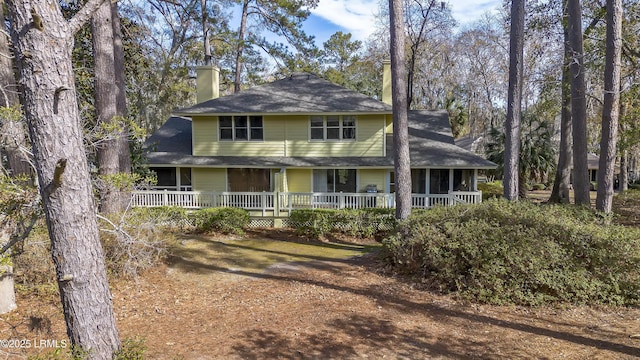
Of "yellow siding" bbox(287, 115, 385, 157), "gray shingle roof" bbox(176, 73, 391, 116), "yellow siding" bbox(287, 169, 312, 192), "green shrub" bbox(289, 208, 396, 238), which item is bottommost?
"green shrub" bbox(289, 208, 396, 238)

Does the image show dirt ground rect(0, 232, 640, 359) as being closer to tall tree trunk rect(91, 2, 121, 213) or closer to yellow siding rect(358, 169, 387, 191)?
tall tree trunk rect(91, 2, 121, 213)

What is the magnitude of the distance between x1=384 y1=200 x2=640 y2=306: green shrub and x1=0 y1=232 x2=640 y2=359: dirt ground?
33cm

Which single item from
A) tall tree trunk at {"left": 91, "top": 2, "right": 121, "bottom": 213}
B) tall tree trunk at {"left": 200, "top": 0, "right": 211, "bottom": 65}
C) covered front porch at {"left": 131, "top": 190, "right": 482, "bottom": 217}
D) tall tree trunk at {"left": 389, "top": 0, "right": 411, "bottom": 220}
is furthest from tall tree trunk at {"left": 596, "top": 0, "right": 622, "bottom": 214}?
tall tree trunk at {"left": 200, "top": 0, "right": 211, "bottom": 65}

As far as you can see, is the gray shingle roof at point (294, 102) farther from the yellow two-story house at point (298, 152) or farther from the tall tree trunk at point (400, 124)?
the tall tree trunk at point (400, 124)

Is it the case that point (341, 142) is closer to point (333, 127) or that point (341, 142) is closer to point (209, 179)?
point (333, 127)

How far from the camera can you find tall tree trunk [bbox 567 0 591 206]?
10914 millimetres

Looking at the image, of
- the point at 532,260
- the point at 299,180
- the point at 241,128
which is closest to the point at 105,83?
the point at 241,128

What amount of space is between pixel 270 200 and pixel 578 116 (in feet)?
36.6

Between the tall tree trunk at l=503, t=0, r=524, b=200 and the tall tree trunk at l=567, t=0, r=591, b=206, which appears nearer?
the tall tree trunk at l=503, t=0, r=524, b=200

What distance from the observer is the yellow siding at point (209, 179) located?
1583 centimetres

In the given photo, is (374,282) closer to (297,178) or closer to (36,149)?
(36,149)

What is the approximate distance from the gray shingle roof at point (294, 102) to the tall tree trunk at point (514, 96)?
201 inches

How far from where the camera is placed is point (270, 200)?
14.1 metres

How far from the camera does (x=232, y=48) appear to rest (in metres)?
27.3
